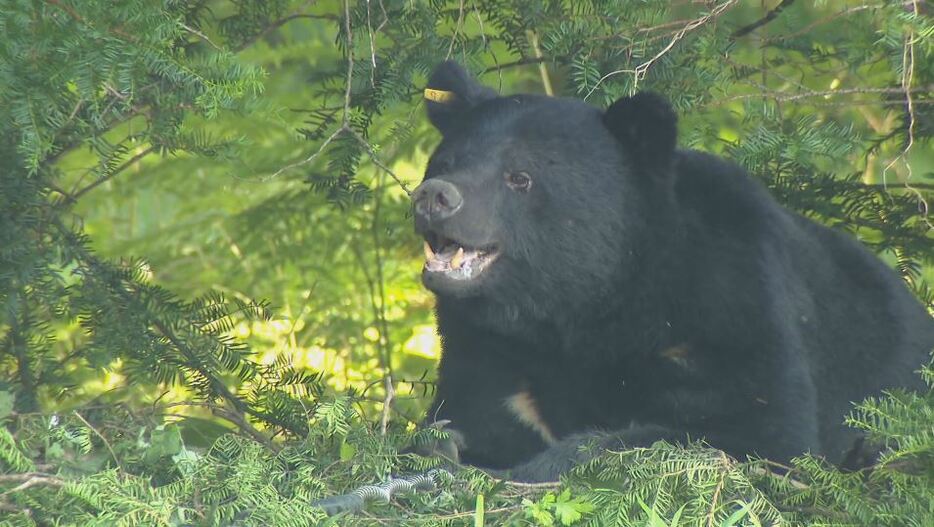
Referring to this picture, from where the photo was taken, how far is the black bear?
4.97m

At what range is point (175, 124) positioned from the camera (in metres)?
5.16

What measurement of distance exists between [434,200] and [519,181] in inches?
20.8

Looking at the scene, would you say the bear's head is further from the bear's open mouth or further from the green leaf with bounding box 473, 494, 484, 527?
the green leaf with bounding box 473, 494, 484, 527

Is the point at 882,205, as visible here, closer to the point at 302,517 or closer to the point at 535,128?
the point at 535,128

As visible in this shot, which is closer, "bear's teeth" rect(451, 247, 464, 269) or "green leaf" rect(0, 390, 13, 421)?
"green leaf" rect(0, 390, 13, 421)

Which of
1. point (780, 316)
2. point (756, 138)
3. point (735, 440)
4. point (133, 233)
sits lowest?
point (133, 233)

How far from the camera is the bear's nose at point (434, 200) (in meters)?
4.85

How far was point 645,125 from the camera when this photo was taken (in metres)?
5.26

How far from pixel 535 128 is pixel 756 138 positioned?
3.21 ft

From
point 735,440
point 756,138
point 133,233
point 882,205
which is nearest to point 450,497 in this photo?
point 735,440

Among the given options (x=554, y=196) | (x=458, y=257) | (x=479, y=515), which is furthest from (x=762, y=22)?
(x=479, y=515)

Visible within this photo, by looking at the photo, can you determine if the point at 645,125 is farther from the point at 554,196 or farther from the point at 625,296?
the point at 625,296

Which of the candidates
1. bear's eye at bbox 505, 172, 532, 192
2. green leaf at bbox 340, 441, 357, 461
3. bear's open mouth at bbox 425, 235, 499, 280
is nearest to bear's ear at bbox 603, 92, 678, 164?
bear's eye at bbox 505, 172, 532, 192

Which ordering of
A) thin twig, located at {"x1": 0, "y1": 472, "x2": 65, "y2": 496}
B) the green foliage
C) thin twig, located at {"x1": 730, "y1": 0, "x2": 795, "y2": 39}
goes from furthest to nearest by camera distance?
1. thin twig, located at {"x1": 730, "y1": 0, "x2": 795, "y2": 39}
2. the green foliage
3. thin twig, located at {"x1": 0, "y1": 472, "x2": 65, "y2": 496}
